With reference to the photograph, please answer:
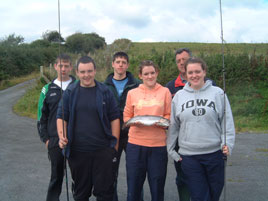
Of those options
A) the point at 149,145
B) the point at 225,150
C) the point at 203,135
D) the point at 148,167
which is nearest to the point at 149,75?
the point at 149,145

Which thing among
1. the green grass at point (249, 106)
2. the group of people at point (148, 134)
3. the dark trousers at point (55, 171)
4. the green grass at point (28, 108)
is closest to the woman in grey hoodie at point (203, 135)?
the group of people at point (148, 134)

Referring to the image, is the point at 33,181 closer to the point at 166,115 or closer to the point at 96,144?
the point at 96,144

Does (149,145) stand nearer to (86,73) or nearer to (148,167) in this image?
(148,167)

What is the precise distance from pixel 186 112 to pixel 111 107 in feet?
3.08

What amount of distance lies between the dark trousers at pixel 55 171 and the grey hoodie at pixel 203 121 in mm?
1665

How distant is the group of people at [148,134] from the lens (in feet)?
9.42

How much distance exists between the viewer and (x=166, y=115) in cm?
325

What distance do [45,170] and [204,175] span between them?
3921mm

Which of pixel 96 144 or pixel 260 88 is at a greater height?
pixel 260 88

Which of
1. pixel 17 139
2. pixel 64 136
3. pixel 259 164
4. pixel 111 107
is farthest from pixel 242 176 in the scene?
pixel 17 139

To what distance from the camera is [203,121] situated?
285 cm

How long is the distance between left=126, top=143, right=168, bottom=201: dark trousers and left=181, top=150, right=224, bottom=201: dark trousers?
1.25ft

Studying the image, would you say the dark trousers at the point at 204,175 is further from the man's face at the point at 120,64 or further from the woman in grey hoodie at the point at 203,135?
the man's face at the point at 120,64

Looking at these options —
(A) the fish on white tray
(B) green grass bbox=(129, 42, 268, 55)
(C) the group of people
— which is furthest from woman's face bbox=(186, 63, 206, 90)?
(B) green grass bbox=(129, 42, 268, 55)
